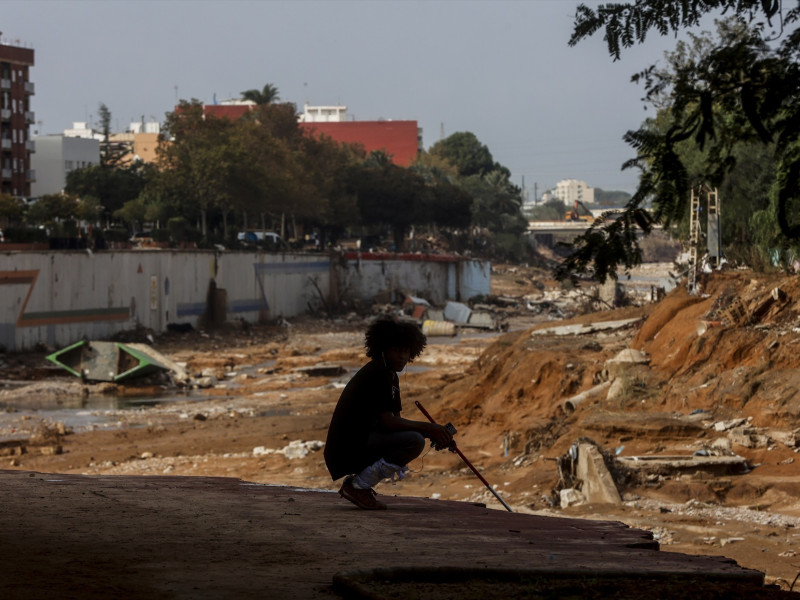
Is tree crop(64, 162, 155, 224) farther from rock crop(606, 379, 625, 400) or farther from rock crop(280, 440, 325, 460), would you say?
rock crop(606, 379, 625, 400)

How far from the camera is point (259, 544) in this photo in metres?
5.84

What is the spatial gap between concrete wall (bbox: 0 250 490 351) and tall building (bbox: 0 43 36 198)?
28703mm

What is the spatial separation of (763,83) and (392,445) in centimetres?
307

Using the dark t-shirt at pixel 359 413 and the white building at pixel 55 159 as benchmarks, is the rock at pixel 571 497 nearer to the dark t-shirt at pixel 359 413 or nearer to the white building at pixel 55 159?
the dark t-shirt at pixel 359 413

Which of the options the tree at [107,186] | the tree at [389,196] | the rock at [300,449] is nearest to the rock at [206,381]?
the rock at [300,449]

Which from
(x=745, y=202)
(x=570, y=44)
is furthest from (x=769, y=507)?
(x=745, y=202)

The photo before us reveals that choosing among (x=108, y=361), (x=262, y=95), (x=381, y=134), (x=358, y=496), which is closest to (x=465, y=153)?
(x=381, y=134)

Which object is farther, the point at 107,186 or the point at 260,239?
the point at 107,186

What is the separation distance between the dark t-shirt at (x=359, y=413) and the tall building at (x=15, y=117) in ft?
258

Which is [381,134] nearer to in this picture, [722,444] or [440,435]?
[722,444]

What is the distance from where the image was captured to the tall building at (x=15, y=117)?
263 feet

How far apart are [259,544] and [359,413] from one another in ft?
4.27

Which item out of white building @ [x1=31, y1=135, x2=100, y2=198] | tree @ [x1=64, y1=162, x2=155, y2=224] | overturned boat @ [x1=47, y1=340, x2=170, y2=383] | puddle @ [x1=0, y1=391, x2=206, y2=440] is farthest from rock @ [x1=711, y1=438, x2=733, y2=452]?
white building @ [x1=31, y1=135, x2=100, y2=198]

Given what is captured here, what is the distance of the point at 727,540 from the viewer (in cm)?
1046
